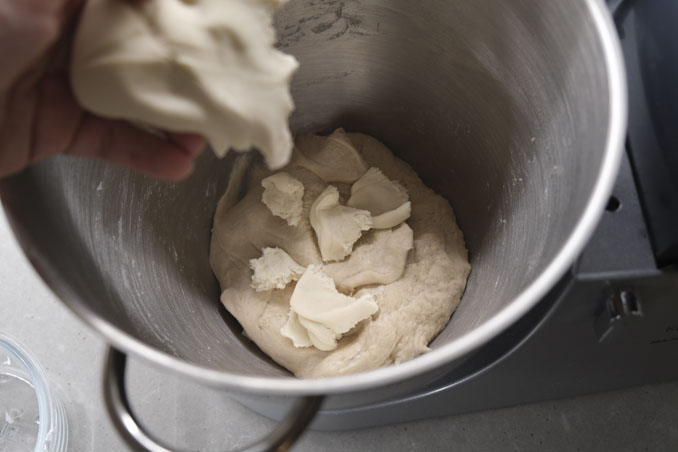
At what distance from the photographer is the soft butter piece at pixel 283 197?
36.2 inches

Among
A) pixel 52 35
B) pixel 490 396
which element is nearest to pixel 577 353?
pixel 490 396

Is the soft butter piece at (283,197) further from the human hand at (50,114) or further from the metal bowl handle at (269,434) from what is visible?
the metal bowl handle at (269,434)

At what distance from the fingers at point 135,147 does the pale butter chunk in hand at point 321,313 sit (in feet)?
0.92

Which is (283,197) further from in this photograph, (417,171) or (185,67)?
(185,67)

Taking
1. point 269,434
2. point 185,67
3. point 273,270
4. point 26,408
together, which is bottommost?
point 26,408

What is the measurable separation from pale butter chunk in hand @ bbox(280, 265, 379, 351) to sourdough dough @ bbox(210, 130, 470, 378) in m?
0.02

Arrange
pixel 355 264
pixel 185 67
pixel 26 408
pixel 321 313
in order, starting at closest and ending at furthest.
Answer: pixel 185 67 < pixel 321 313 < pixel 355 264 < pixel 26 408

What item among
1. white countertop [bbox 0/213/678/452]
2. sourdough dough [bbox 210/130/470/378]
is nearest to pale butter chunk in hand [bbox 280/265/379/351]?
sourdough dough [bbox 210/130/470/378]

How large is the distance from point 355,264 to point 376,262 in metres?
0.03

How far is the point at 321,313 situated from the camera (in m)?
0.81

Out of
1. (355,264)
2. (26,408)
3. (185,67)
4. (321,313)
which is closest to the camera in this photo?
(185,67)

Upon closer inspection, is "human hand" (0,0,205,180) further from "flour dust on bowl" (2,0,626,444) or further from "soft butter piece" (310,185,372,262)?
"soft butter piece" (310,185,372,262)

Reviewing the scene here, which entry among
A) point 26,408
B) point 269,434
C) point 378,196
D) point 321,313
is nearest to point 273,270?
point 321,313

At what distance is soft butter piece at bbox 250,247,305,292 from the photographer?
0.87m
